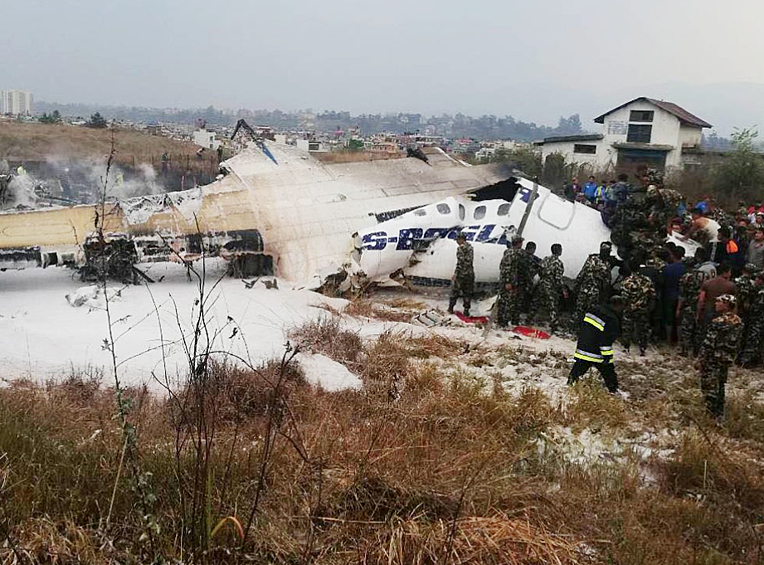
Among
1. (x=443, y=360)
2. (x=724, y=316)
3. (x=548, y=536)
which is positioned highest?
(x=724, y=316)

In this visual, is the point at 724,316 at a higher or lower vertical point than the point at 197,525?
higher

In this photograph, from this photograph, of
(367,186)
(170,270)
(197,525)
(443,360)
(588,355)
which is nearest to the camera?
(197,525)

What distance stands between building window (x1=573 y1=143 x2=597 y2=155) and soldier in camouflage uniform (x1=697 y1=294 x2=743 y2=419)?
36.3 meters

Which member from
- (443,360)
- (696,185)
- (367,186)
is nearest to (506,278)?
(443,360)

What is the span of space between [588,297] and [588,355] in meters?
2.46

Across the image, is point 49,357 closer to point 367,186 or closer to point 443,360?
point 443,360

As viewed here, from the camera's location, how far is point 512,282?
10.9 m

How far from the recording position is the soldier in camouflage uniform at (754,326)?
366 inches

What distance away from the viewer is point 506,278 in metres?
10.9

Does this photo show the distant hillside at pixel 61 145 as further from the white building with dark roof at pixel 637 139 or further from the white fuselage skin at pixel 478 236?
the white building with dark roof at pixel 637 139

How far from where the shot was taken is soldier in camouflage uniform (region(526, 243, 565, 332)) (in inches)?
430

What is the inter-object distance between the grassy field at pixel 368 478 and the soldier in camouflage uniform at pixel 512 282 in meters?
3.63

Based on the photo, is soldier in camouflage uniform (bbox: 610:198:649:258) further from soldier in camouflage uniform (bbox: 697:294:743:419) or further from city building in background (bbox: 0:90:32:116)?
city building in background (bbox: 0:90:32:116)

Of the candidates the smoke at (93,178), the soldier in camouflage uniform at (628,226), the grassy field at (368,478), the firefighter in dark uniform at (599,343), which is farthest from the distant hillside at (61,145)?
the grassy field at (368,478)
